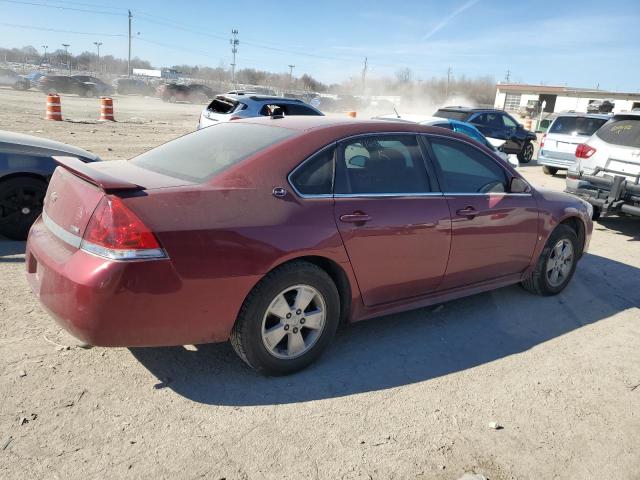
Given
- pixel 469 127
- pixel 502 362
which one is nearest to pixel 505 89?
pixel 469 127

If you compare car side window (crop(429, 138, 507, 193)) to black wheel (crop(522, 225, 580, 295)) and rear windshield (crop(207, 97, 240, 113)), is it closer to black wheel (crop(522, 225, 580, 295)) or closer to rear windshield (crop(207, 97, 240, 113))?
black wheel (crop(522, 225, 580, 295))

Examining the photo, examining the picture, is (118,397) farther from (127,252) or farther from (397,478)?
(397,478)

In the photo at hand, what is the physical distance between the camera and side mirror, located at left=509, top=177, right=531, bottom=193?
4686 millimetres

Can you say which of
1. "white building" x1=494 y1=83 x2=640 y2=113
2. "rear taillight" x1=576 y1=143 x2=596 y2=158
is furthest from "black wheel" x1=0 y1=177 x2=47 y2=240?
"white building" x1=494 y1=83 x2=640 y2=113

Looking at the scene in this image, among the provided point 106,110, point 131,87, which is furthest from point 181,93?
point 106,110

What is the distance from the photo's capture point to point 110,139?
15078 mm

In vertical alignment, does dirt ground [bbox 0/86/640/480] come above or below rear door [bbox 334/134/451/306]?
below

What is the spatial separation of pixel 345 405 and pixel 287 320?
0.62 metres

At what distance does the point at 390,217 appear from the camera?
3.72m

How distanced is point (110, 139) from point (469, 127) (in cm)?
971

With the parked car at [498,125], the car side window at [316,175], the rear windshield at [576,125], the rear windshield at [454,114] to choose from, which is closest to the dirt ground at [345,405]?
the car side window at [316,175]

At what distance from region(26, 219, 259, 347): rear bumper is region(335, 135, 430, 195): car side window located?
102 centimetres

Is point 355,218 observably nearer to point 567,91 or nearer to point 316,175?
point 316,175

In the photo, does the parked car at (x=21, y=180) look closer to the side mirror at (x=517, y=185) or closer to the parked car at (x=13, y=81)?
the side mirror at (x=517, y=185)
